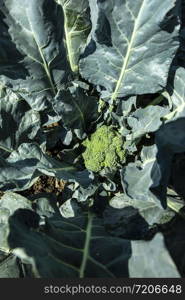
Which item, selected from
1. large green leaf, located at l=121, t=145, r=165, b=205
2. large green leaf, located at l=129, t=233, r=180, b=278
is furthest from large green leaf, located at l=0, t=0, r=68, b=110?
large green leaf, located at l=129, t=233, r=180, b=278

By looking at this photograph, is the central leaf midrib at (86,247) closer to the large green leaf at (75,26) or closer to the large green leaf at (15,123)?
the large green leaf at (15,123)

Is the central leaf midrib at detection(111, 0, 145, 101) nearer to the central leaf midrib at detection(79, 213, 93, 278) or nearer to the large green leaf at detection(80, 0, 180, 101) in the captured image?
the large green leaf at detection(80, 0, 180, 101)

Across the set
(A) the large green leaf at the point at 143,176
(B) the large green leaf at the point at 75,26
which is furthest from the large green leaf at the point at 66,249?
(B) the large green leaf at the point at 75,26

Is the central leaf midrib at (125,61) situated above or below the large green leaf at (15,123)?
above

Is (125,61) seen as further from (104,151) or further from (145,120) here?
(104,151)

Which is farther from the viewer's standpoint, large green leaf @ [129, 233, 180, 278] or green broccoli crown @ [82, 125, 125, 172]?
green broccoli crown @ [82, 125, 125, 172]

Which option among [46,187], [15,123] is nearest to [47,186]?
[46,187]
